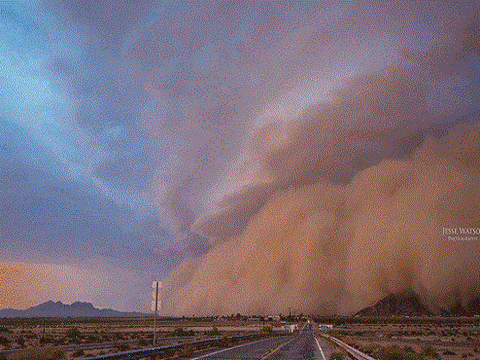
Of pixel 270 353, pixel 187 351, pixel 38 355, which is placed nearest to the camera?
pixel 38 355

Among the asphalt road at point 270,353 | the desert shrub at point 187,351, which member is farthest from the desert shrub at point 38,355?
the asphalt road at point 270,353

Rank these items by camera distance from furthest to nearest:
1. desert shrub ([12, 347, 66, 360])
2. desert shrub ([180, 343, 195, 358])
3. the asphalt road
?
1. desert shrub ([180, 343, 195, 358])
2. the asphalt road
3. desert shrub ([12, 347, 66, 360])

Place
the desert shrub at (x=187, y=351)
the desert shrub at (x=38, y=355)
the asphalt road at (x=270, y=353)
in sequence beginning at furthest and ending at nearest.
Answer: the desert shrub at (x=187, y=351) → the asphalt road at (x=270, y=353) → the desert shrub at (x=38, y=355)

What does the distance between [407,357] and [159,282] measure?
1407 centimetres

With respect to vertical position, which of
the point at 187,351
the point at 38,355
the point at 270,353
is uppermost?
the point at 38,355

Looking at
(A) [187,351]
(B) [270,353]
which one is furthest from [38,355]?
(B) [270,353]

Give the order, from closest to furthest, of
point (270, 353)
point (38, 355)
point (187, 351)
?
point (38, 355) → point (270, 353) → point (187, 351)

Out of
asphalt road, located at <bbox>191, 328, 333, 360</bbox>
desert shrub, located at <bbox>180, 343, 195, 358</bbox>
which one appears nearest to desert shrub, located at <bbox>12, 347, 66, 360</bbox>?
desert shrub, located at <bbox>180, 343, 195, 358</bbox>

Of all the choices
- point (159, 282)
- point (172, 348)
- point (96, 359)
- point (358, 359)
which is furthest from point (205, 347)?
point (96, 359)

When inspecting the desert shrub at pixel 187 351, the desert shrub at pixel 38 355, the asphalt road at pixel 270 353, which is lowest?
the asphalt road at pixel 270 353

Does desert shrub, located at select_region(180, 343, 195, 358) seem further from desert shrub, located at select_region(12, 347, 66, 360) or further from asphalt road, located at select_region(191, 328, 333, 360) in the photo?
desert shrub, located at select_region(12, 347, 66, 360)

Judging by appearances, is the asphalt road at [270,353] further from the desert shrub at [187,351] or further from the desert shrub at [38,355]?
the desert shrub at [38,355]

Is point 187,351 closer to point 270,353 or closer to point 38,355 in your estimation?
point 270,353

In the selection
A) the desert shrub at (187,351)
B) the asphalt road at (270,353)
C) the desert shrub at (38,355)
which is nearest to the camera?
the desert shrub at (38,355)
